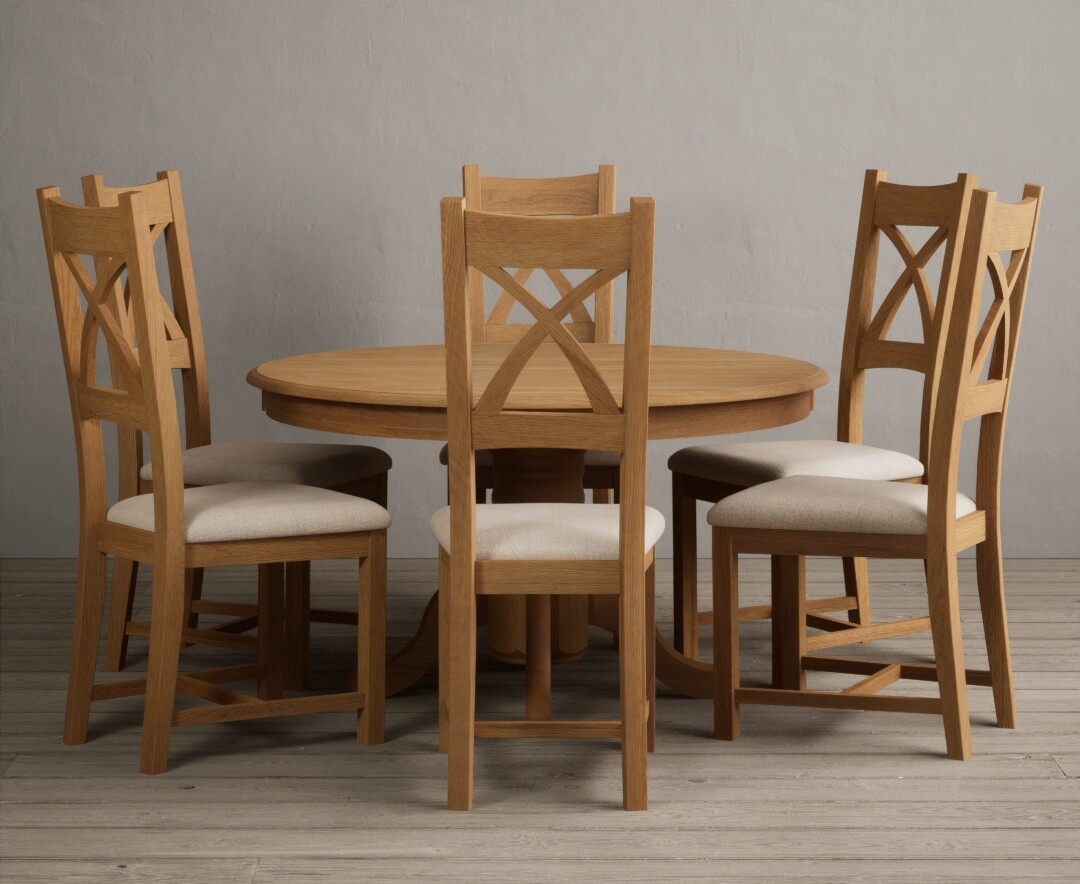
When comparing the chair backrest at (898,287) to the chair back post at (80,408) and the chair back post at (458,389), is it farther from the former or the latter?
the chair back post at (80,408)

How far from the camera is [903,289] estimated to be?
3557mm

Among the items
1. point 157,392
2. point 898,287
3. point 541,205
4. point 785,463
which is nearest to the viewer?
point 157,392

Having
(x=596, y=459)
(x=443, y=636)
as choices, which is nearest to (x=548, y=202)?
(x=596, y=459)

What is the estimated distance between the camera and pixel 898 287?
356 cm

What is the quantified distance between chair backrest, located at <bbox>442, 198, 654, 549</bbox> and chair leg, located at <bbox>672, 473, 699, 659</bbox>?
0.94 meters

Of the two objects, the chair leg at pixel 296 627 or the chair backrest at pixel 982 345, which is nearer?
the chair backrest at pixel 982 345

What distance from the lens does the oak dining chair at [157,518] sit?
8.83 ft

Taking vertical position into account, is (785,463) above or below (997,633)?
above

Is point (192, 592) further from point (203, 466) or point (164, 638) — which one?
point (164, 638)

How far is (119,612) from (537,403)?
4.28 feet

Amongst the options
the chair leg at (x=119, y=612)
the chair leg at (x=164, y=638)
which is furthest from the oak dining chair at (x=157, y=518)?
the chair leg at (x=119, y=612)

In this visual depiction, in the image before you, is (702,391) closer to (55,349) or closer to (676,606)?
(676,606)

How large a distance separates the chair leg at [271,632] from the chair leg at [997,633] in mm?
1481

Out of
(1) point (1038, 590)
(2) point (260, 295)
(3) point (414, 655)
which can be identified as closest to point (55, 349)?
(2) point (260, 295)
